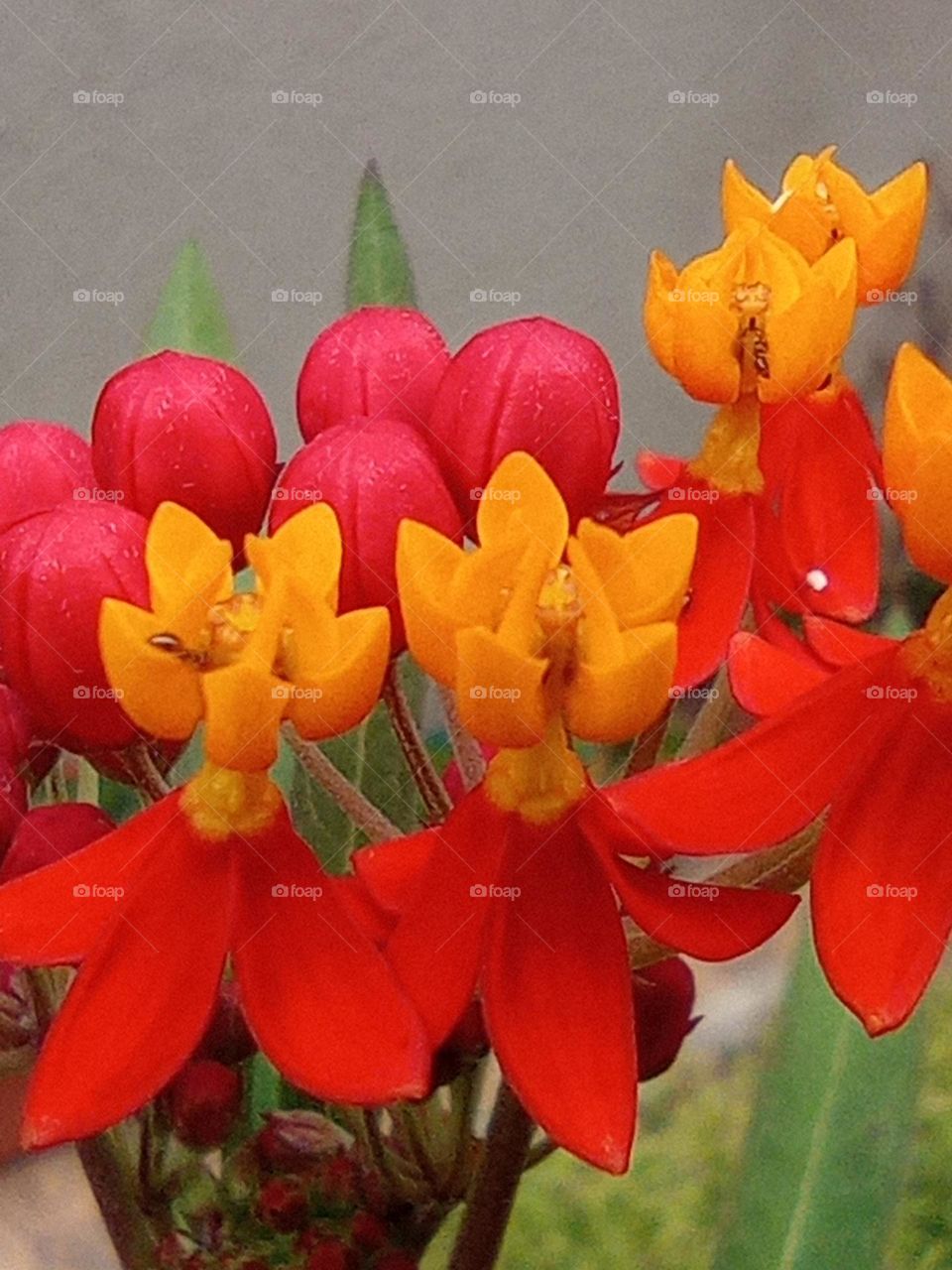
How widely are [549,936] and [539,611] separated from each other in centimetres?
10

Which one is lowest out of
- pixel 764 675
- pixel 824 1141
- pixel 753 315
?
pixel 824 1141

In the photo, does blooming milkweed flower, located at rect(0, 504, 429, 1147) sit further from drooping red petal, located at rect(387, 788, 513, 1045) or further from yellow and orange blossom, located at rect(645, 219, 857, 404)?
yellow and orange blossom, located at rect(645, 219, 857, 404)

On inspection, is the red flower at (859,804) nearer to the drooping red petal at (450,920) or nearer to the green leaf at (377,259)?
the drooping red petal at (450,920)

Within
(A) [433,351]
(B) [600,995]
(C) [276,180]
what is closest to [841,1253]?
(B) [600,995]

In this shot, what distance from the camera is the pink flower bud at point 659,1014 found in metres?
0.48

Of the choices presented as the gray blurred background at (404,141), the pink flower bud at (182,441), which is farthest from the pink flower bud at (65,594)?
the gray blurred background at (404,141)

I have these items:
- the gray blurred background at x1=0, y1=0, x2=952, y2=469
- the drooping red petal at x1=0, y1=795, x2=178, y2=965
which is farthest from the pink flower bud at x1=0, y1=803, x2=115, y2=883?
the gray blurred background at x1=0, y1=0, x2=952, y2=469

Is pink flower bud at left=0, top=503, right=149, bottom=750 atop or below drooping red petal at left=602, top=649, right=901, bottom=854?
atop

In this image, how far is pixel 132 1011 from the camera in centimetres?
40

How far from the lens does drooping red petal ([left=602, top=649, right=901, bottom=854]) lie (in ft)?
1.39

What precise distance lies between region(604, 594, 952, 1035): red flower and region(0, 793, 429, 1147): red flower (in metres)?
0.09

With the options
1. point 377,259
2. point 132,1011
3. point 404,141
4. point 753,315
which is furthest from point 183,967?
point 404,141

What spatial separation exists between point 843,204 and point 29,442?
0.30 meters

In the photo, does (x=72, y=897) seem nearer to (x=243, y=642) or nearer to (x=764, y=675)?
(x=243, y=642)
